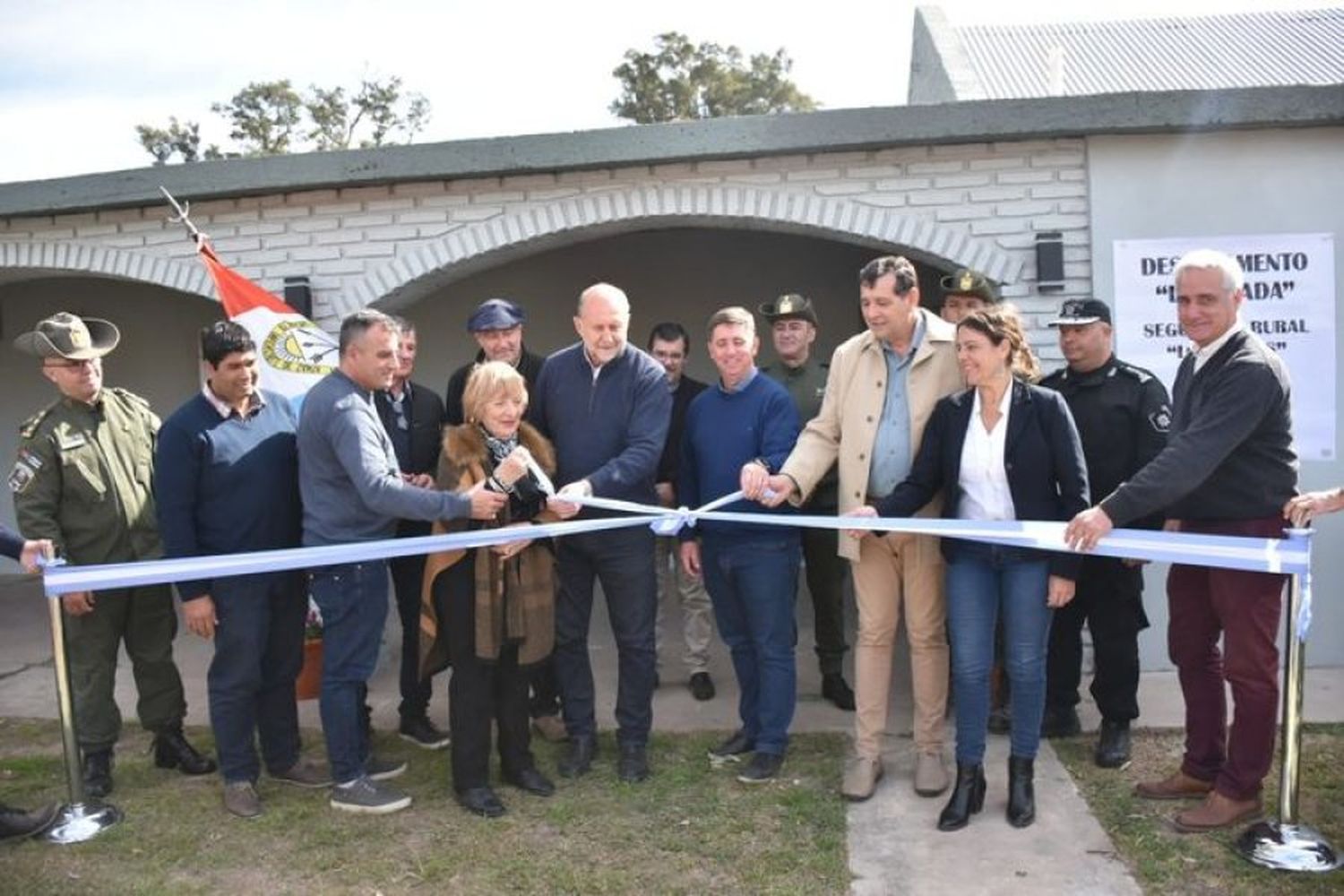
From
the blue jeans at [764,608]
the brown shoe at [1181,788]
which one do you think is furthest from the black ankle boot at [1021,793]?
the blue jeans at [764,608]

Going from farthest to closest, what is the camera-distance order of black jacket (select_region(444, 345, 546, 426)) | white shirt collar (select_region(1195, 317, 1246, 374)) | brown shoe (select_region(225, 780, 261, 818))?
black jacket (select_region(444, 345, 546, 426)) < brown shoe (select_region(225, 780, 261, 818)) < white shirt collar (select_region(1195, 317, 1246, 374))

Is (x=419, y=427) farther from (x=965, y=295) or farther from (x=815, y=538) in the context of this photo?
(x=965, y=295)

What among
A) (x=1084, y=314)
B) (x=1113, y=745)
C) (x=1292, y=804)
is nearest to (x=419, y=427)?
(x=1084, y=314)

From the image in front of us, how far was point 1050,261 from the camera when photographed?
17.7ft

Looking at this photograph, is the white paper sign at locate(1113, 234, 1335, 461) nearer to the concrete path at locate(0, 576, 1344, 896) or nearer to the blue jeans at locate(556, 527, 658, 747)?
the concrete path at locate(0, 576, 1344, 896)

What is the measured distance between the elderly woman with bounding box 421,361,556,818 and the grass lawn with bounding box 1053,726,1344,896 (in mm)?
2141

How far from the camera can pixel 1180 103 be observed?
5.22 metres

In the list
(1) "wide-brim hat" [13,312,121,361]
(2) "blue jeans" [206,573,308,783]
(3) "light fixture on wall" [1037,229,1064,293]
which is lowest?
(2) "blue jeans" [206,573,308,783]

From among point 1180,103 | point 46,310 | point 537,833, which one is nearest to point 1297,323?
point 1180,103

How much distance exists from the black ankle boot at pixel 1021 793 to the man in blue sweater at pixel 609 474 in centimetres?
138

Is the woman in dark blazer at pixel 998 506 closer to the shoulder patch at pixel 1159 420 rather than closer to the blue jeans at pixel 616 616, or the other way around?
the shoulder patch at pixel 1159 420

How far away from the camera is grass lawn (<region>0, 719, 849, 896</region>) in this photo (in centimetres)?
362

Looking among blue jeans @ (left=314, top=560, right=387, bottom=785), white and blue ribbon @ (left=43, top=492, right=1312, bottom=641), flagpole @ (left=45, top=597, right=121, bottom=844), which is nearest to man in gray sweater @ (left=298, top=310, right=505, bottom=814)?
blue jeans @ (left=314, top=560, right=387, bottom=785)

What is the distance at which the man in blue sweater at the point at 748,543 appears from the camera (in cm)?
430
